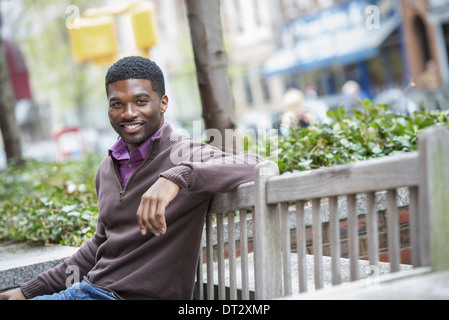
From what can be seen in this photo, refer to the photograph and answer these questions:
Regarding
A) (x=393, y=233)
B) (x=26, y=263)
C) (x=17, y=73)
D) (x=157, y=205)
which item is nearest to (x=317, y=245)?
(x=393, y=233)

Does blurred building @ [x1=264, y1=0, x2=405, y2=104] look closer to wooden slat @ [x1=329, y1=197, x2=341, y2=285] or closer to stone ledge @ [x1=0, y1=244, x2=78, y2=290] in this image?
stone ledge @ [x1=0, y1=244, x2=78, y2=290]

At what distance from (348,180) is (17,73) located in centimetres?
1329

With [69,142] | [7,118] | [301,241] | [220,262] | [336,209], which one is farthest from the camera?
[69,142]

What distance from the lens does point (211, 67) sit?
4.36 m

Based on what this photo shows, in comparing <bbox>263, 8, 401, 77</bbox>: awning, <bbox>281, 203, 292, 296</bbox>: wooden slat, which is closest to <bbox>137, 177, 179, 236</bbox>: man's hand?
<bbox>281, 203, 292, 296</bbox>: wooden slat

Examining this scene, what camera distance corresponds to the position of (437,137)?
67.4 inches

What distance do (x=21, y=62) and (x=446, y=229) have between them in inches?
540

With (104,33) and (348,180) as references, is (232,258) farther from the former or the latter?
(104,33)

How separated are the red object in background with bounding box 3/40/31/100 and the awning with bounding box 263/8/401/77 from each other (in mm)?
11915

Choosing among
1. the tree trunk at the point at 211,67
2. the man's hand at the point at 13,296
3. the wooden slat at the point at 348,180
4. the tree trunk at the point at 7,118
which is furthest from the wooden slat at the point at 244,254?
the tree trunk at the point at 7,118

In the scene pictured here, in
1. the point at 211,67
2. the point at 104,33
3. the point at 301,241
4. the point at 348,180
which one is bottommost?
the point at 301,241

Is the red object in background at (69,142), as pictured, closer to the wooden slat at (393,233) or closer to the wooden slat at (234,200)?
the wooden slat at (234,200)
